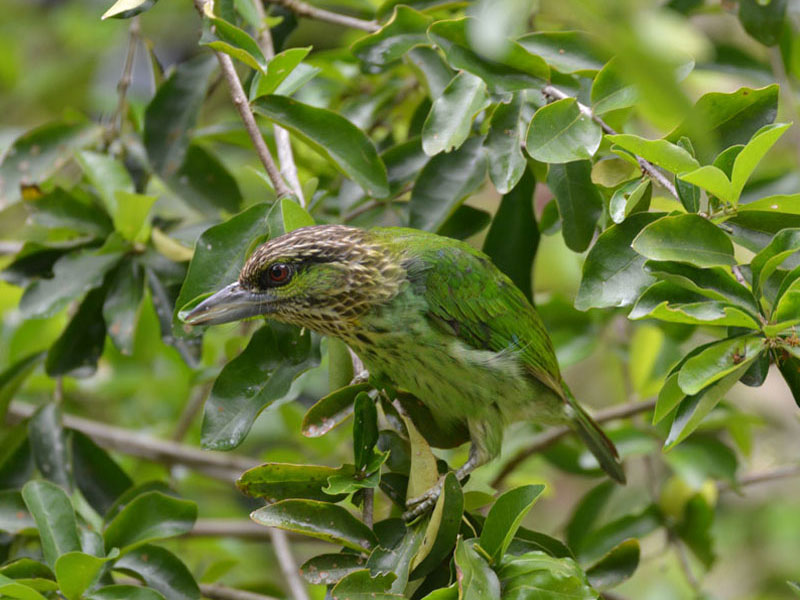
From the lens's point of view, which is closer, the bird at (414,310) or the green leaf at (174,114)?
the bird at (414,310)

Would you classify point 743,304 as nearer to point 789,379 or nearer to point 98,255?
point 789,379

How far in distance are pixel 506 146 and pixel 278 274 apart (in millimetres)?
709

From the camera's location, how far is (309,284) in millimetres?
2529

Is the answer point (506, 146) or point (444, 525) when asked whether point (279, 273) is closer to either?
point (506, 146)

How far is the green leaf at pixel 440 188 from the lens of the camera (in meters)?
2.69

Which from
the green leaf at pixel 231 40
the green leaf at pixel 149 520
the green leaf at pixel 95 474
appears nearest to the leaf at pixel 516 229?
the green leaf at pixel 231 40

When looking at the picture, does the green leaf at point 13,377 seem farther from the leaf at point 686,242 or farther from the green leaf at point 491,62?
the leaf at point 686,242

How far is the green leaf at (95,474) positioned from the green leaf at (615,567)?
1455mm

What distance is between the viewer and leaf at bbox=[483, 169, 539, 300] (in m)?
2.79

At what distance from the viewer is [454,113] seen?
2.49 m

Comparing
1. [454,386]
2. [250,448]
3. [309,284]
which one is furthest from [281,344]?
[250,448]

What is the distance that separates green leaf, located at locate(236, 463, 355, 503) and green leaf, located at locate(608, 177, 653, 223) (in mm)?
849

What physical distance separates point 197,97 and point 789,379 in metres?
2.01

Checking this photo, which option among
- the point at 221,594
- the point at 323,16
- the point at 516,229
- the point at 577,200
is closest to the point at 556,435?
the point at 516,229
